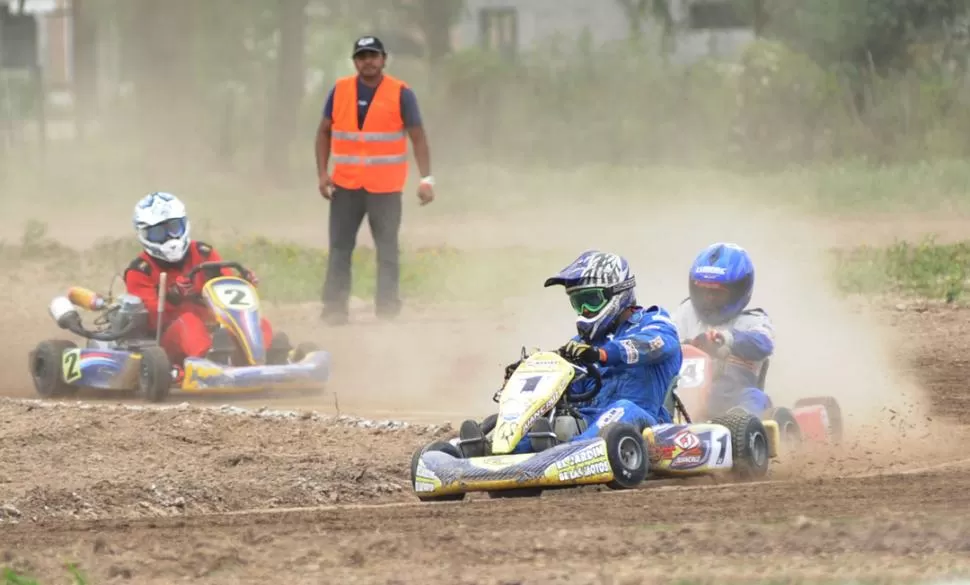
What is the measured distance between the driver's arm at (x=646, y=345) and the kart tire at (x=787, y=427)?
1.09 meters

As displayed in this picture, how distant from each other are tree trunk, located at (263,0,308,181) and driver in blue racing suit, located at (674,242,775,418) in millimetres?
23953

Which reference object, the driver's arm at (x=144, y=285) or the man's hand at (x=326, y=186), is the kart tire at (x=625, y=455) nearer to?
the driver's arm at (x=144, y=285)

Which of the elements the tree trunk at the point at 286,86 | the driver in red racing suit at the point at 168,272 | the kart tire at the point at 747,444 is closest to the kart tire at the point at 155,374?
the driver in red racing suit at the point at 168,272

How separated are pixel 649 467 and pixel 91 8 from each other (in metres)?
33.9

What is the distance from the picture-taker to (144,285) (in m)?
14.1

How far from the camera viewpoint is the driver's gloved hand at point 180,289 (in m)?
14.0

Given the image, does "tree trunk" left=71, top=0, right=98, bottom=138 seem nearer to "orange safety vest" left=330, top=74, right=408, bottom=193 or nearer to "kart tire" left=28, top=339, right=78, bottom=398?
"orange safety vest" left=330, top=74, right=408, bottom=193

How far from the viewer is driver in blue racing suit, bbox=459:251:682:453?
934 cm

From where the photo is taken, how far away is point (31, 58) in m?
42.1

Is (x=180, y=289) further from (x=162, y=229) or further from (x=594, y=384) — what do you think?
(x=594, y=384)

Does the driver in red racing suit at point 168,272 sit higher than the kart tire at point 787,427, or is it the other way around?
the driver in red racing suit at point 168,272

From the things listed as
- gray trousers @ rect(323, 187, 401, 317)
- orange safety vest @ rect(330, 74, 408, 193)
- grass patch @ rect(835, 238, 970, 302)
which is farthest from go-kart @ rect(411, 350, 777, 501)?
grass patch @ rect(835, 238, 970, 302)

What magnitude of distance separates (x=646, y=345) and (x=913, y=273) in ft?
30.1

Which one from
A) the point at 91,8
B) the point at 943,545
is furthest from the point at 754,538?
the point at 91,8
